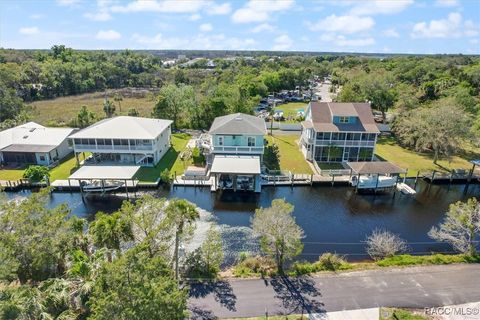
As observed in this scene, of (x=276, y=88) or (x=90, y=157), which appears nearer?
(x=90, y=157)

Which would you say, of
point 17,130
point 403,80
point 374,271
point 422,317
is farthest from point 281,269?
point 403,80

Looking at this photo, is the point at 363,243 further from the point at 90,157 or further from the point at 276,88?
the point at 276,88

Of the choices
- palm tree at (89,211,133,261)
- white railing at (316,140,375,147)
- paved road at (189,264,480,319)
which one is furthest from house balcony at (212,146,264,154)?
palm tree at (89,211,133,261)

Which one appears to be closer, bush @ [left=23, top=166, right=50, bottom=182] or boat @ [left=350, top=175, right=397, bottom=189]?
bush @ [left=23, top=166, right=50, bottom=182]

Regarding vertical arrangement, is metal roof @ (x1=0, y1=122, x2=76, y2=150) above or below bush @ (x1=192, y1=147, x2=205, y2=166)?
above

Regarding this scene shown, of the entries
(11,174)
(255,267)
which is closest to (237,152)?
(255,267)

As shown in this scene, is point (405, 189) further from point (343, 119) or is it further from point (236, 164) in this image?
point (236, 164)

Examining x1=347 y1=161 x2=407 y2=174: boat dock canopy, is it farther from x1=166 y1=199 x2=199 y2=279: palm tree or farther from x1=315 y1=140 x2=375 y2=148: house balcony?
x1=166 y1=199 x2=199 y2=279: palm tree
